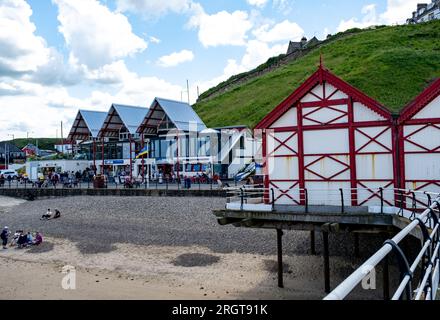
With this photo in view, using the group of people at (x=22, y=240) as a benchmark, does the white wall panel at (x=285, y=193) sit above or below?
above

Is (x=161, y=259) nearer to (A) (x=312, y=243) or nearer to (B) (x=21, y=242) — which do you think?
(A) (x=312, y=243)

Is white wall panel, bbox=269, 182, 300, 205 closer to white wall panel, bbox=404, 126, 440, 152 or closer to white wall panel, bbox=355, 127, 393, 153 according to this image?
white wall panel, bbox=355, 127, 393, 153

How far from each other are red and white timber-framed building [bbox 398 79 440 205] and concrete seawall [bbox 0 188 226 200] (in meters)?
16.0

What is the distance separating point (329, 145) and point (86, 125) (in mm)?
38451

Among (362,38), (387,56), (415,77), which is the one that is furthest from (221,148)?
(362,38)

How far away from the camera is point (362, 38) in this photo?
97062mm

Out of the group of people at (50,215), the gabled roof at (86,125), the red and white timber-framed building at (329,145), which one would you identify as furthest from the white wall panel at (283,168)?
the gabled roof at (86,125)

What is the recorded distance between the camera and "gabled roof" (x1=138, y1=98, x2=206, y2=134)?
138ft

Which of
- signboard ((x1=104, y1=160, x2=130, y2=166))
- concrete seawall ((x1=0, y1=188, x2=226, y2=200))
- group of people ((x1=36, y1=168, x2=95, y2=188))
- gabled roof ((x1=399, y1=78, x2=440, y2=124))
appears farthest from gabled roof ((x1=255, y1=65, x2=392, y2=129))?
signboard ((x1=104, y1=160, x2=130, y2=166))

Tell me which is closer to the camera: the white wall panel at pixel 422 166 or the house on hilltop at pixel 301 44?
the white wall panel at pixel 422 166

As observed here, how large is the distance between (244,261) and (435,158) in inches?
398

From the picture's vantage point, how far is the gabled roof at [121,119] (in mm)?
44562

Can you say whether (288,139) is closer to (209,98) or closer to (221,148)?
(221,148)

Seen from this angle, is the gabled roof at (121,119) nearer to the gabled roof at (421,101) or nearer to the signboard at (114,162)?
the signboard at (114,162)
